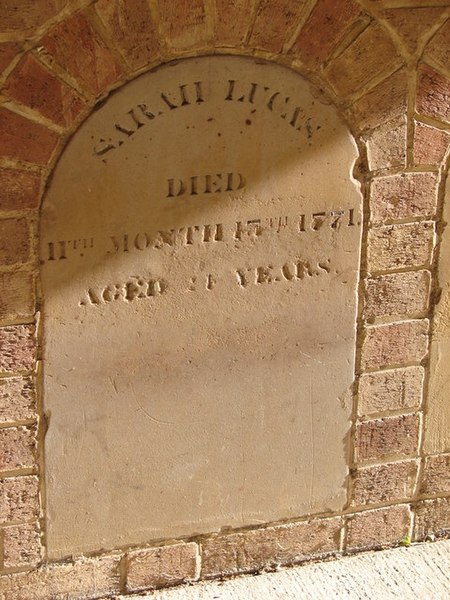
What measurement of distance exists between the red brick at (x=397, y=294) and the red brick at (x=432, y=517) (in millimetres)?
875

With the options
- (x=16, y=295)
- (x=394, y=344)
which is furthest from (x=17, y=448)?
(x=394, y=344)

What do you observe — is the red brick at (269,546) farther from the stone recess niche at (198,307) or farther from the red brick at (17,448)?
the red brick at (17,448)

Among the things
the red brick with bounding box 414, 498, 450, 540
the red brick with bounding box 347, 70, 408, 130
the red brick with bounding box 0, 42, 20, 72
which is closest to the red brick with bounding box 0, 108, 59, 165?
the red brick with bounding box 0, 42, 20, 72

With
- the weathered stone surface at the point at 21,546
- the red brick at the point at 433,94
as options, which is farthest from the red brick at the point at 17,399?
the red brick at the point at 433,94

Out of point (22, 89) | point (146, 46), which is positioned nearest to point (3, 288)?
point (22, 89)

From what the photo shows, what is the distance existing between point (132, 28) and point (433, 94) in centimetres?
112

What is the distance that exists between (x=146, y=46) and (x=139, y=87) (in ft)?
0.44

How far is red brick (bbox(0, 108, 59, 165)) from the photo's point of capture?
319 cm

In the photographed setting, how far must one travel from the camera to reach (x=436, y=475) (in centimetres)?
425

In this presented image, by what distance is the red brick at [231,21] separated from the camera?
130 inches

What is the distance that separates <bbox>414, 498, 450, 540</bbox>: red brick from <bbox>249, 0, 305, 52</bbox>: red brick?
2.02 metres

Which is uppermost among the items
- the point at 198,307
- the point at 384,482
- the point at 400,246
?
the point at 400,246

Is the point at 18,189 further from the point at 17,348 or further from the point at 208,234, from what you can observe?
the point at 208,234

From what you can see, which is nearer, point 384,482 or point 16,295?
point 16,295
